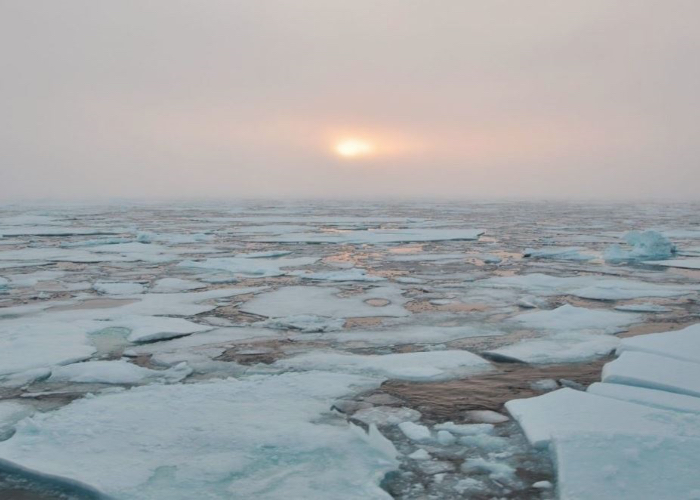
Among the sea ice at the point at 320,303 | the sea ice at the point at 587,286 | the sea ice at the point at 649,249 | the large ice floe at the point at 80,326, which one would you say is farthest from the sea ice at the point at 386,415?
the sea ice at the point at 649,249

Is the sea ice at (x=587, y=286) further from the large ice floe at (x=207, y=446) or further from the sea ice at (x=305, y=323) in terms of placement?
→ the large ice floe at (x=207, y=446)

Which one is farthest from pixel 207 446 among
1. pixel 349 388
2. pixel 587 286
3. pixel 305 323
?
pixel 587 286

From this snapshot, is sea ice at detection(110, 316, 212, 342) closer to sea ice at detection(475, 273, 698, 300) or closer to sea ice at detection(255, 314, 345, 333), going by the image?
sea ice at detection(255, 314, 345, 333)

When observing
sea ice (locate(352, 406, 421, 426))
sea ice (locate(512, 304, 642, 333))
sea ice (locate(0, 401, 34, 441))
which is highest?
sea ice (locate(512, 304, 642, 333))

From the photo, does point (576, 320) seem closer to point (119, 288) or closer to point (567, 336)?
point (567, 336)

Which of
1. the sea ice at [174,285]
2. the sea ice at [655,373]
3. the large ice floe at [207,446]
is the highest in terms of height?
the sea ice at [655,373]

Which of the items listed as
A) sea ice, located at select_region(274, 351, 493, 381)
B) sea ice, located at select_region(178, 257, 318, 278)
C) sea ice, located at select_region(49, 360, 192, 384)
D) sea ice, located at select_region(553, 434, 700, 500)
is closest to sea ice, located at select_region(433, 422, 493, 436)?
sea ice, located at select_region(553, 434, 700, 500)
